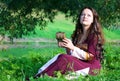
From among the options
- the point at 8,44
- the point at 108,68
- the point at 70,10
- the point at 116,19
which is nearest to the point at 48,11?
the point at 70,10

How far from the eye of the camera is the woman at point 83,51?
5945 millimetres

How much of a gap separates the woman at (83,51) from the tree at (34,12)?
116 centimetres

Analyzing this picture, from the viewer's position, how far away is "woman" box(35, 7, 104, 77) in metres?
5.95

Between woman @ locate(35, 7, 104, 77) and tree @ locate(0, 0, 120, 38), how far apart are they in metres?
1.16

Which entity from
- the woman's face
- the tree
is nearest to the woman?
the woman's face

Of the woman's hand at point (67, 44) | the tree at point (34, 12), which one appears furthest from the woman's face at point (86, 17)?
the tree at point (34, 12)

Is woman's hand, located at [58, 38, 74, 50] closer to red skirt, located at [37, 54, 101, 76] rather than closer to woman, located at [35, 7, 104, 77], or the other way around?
woman, located at [35, 7, 104, 77]

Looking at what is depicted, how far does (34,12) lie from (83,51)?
2694 millimetres

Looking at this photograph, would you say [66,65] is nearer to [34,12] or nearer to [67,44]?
[67,44]

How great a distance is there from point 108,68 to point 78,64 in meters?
1.10

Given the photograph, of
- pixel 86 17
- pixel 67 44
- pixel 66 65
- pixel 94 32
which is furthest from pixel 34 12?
pixel 66 65

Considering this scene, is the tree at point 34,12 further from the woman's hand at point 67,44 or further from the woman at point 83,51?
the woman's hand at point 67,44

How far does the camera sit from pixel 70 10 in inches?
320

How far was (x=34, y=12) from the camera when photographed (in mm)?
8648
